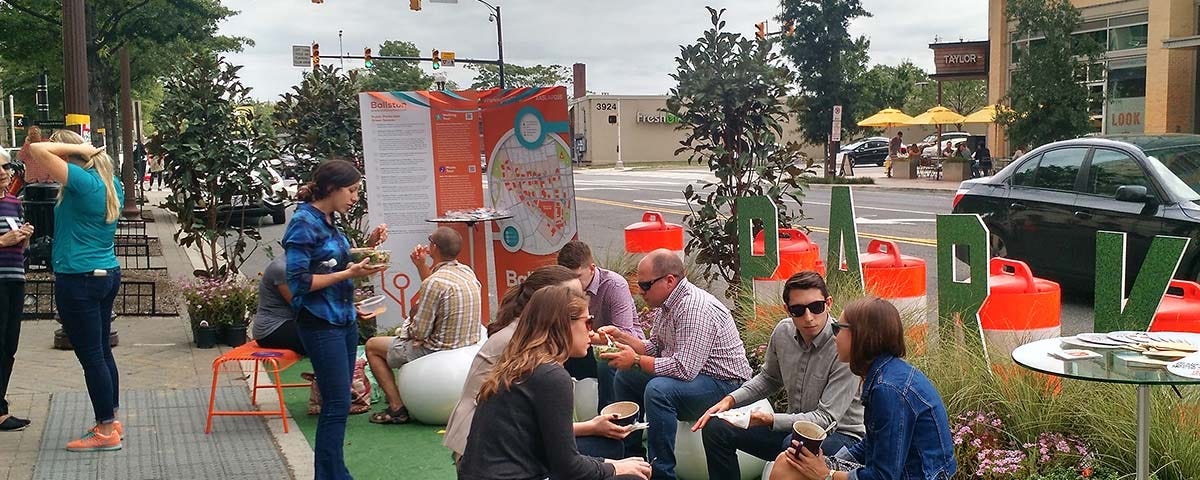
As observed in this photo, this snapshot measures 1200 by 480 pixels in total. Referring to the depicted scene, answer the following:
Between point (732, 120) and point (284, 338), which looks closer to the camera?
point (284, 338)

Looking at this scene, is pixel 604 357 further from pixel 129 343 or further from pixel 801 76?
pixel 801 76

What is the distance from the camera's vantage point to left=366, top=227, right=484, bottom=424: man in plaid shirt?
6.48 metres

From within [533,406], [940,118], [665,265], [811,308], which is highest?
[940,118]

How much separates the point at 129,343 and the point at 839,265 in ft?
20.2

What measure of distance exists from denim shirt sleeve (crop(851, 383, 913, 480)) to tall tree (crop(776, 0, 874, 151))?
125 ft

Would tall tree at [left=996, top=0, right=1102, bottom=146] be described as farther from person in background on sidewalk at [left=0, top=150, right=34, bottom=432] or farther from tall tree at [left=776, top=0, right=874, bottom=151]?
person in background on sidewalk at [left=0, top=150, right=34, bottom=432]

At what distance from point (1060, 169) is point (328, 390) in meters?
Answer: 7.42

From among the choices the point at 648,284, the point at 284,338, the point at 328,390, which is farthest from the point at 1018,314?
the point at 284,338

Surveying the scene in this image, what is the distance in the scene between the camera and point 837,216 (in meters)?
7.17

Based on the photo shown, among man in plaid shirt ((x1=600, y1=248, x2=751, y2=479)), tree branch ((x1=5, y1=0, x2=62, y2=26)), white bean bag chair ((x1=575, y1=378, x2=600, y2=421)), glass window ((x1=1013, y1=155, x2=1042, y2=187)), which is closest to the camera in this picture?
man in plaid shirt ((x1=600, y1=248, x2=751, y2=479))

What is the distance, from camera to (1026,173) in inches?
409

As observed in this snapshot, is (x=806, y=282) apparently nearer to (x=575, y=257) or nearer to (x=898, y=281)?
(x=575, y=257)

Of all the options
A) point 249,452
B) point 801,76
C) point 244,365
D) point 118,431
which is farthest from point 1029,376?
point 801,76

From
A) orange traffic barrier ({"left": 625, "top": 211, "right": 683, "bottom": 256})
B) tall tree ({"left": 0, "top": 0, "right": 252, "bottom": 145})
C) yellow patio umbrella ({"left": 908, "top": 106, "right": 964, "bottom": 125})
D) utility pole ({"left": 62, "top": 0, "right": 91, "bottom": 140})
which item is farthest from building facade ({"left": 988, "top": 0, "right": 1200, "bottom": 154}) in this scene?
utility pole ({"left": 62, "top": 0, "right": 91, "bottom": 140})
